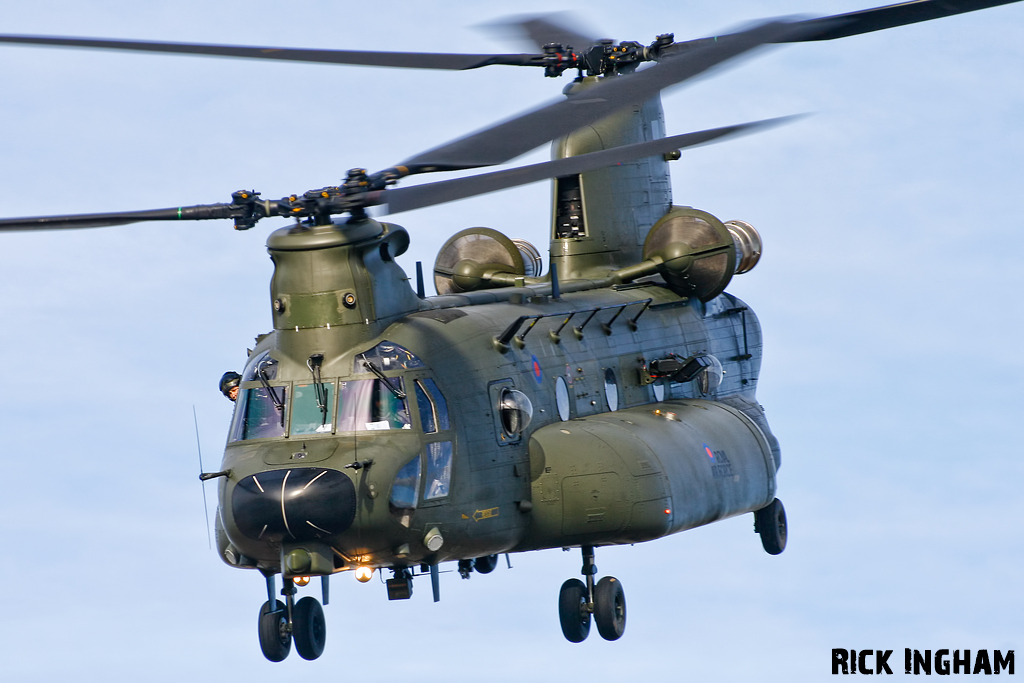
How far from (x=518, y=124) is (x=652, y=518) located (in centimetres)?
520

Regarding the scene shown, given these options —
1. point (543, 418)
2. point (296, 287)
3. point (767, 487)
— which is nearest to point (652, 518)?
point (543, 418)

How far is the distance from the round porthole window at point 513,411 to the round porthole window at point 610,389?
2.49 meters

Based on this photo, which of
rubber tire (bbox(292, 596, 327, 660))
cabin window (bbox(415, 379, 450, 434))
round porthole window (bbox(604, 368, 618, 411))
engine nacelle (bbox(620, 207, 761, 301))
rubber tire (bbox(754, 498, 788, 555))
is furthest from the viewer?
rubber tire (bbox(754, 498, 788, 555))

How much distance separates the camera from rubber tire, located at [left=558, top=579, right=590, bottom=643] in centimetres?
2070

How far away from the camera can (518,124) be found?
18.0 m

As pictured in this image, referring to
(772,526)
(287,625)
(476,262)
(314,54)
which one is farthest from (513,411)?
(772,526)


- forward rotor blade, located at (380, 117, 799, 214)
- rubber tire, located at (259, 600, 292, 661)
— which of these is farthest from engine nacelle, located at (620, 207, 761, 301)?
rubber tire, located at (259, 600, 292, 661)

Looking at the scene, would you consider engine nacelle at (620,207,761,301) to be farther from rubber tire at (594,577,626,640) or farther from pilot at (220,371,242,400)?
pilot at (220,371,242,400)

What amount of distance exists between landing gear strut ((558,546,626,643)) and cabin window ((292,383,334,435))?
402 cm

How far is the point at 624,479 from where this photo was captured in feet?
65.9

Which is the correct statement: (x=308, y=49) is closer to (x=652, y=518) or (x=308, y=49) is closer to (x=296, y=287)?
(x=296, y=287)

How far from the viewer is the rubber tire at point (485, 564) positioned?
2194 cm

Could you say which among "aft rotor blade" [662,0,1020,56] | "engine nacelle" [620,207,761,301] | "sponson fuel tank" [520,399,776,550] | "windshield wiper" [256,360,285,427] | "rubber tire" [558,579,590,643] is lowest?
"rubber tire" [558,579,590,643]

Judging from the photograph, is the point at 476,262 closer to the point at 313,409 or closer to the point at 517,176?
the point at 313,409
